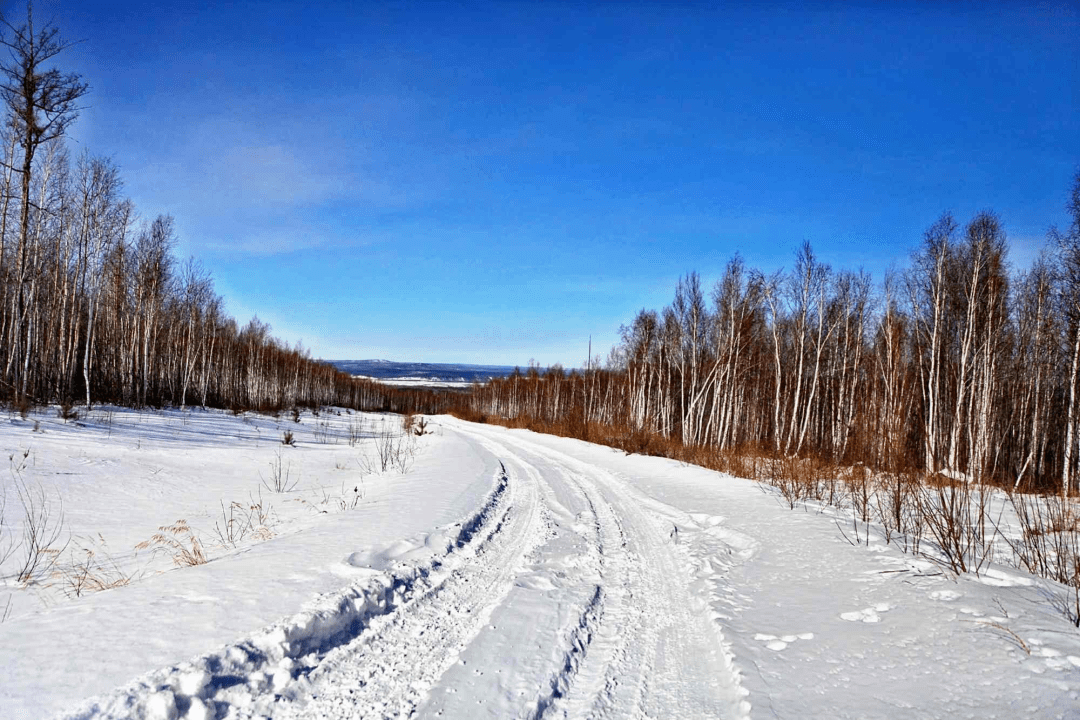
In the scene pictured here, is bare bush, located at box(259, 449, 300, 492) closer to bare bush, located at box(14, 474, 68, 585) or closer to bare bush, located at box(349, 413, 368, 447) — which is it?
bare bush, located at box(14, 474, 68, 585)

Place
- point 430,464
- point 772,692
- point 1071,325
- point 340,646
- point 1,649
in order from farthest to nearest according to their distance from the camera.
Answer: point 1071,325 → point 430,464 → point 340,646 → point 772,692 → point 1,649

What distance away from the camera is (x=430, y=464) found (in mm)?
14156

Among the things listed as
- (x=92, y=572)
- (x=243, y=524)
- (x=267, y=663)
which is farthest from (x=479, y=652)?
(x=243, y=524)

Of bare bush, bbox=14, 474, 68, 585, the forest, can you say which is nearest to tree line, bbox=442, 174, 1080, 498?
the forest

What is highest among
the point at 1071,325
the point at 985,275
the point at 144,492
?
the point at 985,275

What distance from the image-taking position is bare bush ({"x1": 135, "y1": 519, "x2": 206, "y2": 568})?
5266 millimetres

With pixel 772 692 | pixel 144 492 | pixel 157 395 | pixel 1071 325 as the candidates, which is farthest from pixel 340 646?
pixel 157 395

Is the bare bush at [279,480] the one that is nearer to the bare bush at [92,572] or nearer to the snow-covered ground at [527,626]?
the snow-covered ground at [527,626]

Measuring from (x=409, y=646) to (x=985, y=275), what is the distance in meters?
25.1

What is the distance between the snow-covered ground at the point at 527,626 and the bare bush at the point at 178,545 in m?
0.16

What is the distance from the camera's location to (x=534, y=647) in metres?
3.43

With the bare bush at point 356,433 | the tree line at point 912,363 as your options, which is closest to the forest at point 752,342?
the tree line at point 912,363

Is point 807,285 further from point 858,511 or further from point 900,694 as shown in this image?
point 900,694

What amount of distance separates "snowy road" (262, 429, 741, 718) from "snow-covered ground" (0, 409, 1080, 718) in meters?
0.02
